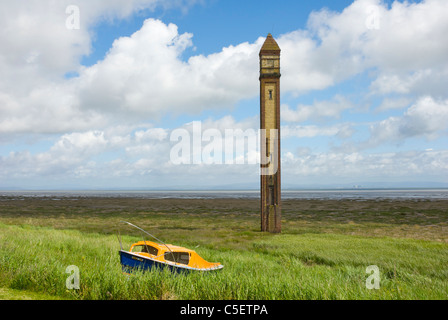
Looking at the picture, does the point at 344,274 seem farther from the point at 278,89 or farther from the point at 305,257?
the point at 278,89

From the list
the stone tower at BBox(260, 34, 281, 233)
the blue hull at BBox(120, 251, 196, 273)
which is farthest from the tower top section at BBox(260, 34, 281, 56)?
the blue hull at BBox(120, 251, 196, 273)

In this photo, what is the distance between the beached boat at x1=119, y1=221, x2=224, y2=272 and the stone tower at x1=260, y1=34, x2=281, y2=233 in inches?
570

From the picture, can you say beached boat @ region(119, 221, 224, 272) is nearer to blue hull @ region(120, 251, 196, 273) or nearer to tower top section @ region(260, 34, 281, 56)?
blue hull @ region(120, 251, 196, 273)

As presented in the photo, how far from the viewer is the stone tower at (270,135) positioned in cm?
2572

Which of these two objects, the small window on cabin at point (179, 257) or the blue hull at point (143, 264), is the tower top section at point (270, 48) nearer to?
the small window on cabin at point (179, 257)

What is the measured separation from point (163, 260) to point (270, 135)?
16.7 meters

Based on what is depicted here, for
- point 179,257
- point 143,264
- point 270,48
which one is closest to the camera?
point 143,264

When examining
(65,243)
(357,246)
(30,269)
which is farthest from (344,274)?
(65,243)

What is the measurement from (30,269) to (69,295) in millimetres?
1791

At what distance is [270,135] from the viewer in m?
25.8

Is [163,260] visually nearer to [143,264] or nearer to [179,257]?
[143,264]

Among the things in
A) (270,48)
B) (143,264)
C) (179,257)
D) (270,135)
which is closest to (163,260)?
(143,264)

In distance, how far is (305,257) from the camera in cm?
1698

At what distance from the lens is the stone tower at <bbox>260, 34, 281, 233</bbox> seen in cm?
2572
